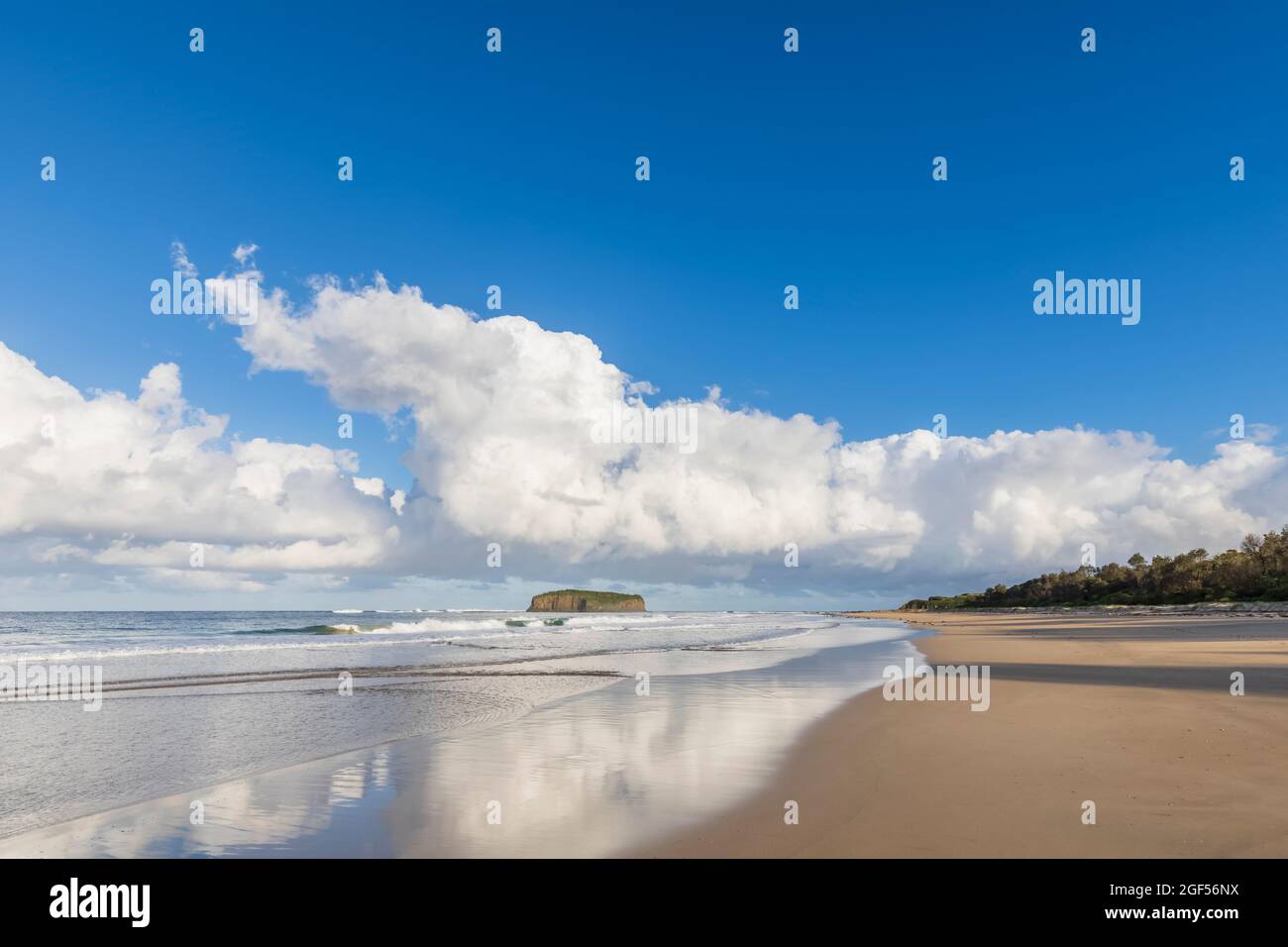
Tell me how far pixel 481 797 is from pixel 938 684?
17.6 meters

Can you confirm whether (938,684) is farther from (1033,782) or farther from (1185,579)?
(1185,579)

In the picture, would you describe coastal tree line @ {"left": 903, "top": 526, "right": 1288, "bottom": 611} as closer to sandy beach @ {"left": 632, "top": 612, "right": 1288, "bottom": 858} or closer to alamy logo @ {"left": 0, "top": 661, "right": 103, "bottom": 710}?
sandy beach @ {"left": 632, "top": 612, "right": 1288, "bottom": 858}

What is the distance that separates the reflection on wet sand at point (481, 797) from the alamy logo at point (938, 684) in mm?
4480

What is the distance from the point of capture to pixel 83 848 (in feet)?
26.7
